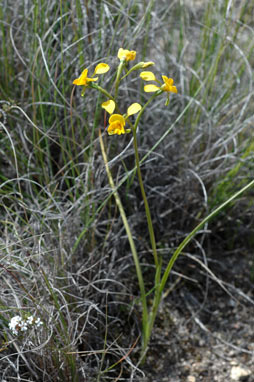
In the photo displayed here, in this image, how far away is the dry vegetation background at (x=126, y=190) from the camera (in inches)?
53.0

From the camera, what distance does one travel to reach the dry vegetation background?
4.42ft

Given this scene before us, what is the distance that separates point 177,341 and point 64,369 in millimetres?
431

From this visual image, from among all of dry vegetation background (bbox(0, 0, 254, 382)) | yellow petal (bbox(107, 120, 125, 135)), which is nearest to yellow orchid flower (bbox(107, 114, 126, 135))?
yellow petal (bbox(107, 120, 125, 135))

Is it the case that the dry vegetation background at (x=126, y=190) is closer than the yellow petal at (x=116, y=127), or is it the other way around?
the yellow petal at (x=116, y=127)

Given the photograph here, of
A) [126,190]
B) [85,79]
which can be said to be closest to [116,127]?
[85,79]

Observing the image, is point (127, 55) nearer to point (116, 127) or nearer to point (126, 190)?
point (116, 127)

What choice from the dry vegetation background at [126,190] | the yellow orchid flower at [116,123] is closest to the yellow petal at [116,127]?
the yellow orchid flower at [116,123]

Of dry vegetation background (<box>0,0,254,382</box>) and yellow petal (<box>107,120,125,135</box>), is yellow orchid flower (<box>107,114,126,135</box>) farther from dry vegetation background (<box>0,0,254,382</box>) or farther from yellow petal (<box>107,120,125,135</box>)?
dry vegetation background (<box>0,0,254,382</box>)

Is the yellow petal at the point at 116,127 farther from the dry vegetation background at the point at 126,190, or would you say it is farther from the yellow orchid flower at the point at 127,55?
the dry vegetation background at the point at 126,190

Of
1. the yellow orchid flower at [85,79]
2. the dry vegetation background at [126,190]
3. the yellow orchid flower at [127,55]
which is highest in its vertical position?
the yellow orchid flower at [127,55]

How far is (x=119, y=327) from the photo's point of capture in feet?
4.66

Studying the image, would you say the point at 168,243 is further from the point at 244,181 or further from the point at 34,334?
the point at 34,334

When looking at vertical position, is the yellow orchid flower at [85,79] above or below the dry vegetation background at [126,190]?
above

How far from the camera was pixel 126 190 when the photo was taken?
153 centimetres
